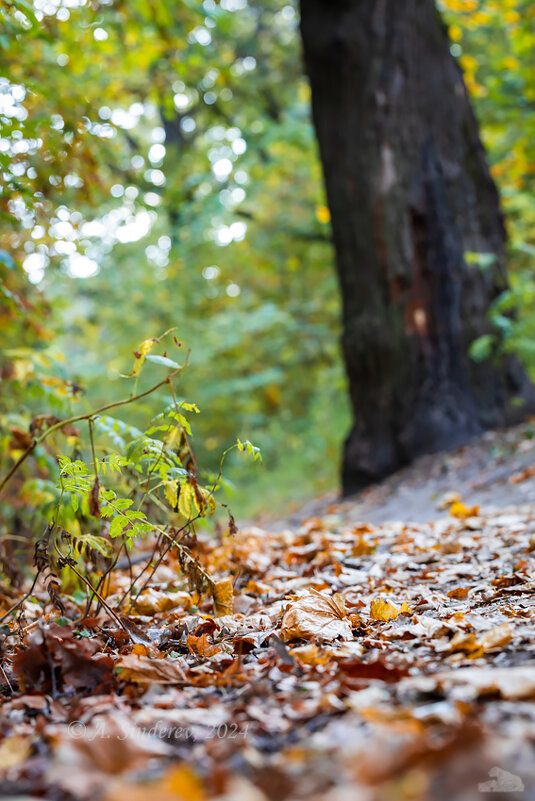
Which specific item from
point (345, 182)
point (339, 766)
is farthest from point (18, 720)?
point (345, 182)

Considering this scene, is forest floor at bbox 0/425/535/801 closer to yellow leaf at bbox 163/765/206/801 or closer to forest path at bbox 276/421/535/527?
yellow leaf at bbox 163/765/206/801

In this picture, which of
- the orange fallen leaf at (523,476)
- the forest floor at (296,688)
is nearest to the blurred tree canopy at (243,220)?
the orange fallen leaf at (523,476)

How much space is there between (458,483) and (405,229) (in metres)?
2.30

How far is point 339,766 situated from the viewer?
968mm

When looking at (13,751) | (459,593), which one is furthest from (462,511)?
(13,751)

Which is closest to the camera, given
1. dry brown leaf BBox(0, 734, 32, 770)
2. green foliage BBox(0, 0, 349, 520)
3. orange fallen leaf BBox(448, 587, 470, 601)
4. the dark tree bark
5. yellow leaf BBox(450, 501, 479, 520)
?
dry brown leaf BBox(0, 734, 32, 770)

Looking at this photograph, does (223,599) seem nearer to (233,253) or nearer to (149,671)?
(149,671)

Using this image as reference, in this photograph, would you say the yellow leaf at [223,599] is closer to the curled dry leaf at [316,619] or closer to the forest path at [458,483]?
the curled dry leaf at [316,619]

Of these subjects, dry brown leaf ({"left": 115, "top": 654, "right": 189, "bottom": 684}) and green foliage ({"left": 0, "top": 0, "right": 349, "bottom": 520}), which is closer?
dry brown leaf ({"left": 115, "top": 654, "right": 189, "bottom": 684})

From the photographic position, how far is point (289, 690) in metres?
1.39

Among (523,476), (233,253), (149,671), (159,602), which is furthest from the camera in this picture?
(233,253)

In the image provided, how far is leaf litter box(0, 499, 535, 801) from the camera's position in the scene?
3.06 feet

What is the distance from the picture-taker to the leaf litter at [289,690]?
0.93 metres

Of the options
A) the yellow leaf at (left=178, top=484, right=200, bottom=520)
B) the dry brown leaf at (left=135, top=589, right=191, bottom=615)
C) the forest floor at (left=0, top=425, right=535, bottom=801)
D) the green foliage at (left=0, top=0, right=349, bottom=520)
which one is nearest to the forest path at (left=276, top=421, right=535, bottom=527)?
the forest floor at (left=0, top=425, right=535, bottom=801)
